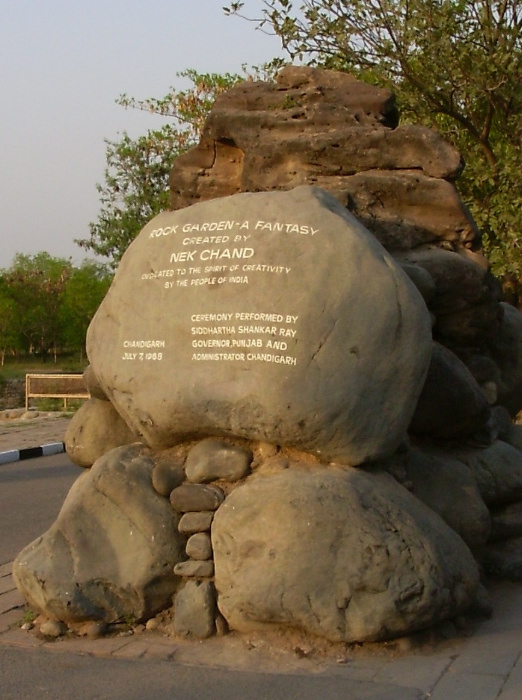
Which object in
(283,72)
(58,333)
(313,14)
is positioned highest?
(313,14)

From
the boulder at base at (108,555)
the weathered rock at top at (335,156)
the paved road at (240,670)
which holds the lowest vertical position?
the paved road at (240,670)

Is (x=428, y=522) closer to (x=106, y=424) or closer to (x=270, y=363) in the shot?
(x=270, y=363)

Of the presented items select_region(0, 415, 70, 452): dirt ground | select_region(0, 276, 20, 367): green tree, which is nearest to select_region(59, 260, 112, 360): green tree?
select_region(0, 276, 20, 367): green tree

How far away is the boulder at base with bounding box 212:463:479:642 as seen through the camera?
14.9 feet

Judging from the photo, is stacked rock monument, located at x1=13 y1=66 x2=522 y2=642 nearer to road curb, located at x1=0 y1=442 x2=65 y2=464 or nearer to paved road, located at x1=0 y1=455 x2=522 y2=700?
paved road, located at x1=0 y1=455 x2=522 y2=700

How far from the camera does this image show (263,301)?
507 centimetres

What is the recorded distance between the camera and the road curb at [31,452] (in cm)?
1266

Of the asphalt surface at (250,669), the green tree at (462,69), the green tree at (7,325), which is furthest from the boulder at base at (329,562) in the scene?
the green tree at (7,325)

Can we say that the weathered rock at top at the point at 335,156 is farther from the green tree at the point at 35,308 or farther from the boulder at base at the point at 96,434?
the green tree at the point at 35,308

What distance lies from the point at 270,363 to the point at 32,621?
5.88 feet

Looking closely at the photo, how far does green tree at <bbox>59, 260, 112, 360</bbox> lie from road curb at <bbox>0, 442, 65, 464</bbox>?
36681mm

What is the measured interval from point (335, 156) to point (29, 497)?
4912 mm

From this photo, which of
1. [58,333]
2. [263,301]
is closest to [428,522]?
[263,301]

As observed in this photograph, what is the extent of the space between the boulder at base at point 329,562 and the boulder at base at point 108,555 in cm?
37
